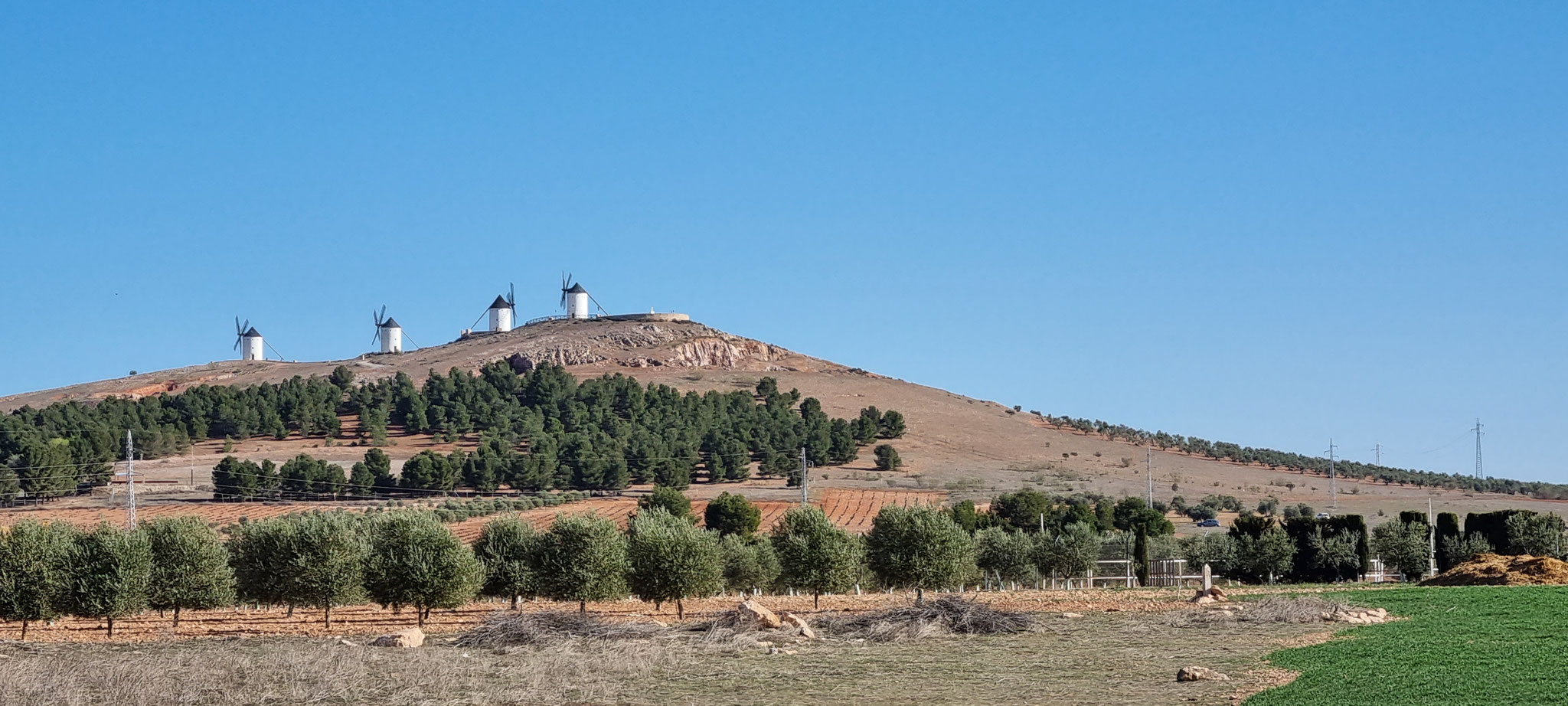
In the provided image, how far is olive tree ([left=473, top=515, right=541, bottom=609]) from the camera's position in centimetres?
5491

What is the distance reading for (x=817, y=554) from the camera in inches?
2216

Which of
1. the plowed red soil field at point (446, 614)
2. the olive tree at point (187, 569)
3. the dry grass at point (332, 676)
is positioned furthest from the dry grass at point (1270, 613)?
the olive tree at point (187, 569)

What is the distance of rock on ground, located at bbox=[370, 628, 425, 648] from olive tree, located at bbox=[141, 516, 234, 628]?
1298cm

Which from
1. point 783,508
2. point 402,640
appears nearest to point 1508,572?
point 402,640

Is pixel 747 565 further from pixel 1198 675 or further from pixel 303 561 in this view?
pixel 1198 675

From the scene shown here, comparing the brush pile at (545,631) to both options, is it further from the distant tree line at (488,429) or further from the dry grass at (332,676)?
the distant tree line at (488,429)

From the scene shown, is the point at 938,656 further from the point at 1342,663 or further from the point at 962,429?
the point at 962,429

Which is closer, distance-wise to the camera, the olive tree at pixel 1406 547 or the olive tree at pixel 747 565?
the olive tree at pixel 747 565

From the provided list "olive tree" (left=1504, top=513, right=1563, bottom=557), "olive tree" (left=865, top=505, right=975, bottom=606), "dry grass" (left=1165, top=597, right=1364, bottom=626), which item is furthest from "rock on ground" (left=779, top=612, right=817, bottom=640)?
"olive tree" (left=1504, top=513, right=1563, bottom=557)

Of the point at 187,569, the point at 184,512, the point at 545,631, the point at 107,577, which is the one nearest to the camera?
the point at 545,631

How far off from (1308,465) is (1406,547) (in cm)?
9636

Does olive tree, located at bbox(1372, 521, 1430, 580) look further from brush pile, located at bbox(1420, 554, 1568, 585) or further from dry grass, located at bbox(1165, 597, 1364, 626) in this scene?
dry grass, located at bbox(1165, 597, 1364, 626)

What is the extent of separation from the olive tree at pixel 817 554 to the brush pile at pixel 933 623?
12.6 metres

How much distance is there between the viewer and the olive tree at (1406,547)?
2574 inches
